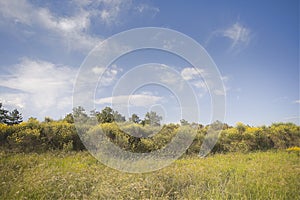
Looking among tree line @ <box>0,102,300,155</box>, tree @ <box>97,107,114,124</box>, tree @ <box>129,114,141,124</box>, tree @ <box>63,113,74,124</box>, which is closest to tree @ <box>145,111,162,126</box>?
tree line @ <box>0,102,300,155</box>

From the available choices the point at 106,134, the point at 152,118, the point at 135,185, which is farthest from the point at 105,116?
the point at 135,185

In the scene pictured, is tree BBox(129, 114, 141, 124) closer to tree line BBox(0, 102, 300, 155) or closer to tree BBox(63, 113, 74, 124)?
tree line BBox(0, 102, 300, 155)

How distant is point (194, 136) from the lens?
10.4 metres

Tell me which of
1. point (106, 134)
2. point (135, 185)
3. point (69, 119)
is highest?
point (69, 119)

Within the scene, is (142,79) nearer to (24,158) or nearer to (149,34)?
(149,34)

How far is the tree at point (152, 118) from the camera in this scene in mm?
8630

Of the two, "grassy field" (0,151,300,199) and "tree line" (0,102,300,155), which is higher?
"tree line" (0,102,300,155)

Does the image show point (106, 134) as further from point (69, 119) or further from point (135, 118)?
point (69, 119)

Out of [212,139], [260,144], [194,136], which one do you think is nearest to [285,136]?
[260,144]

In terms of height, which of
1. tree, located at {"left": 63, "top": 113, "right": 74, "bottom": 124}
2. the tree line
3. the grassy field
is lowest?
the grassy field

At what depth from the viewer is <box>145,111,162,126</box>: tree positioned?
8.63 m

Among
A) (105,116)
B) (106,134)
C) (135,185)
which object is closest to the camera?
(135,185)

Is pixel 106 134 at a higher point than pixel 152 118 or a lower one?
lower

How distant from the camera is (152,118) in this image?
9.01 metres
